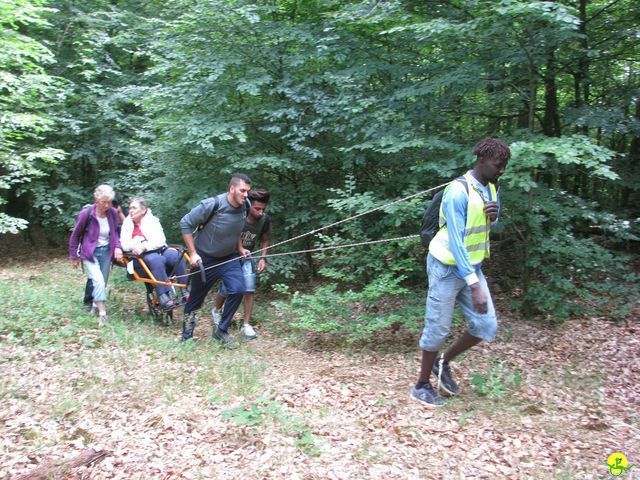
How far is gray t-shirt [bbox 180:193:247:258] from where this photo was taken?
544 cm

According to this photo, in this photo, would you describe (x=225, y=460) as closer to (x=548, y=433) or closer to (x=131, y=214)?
(x=548, y=433)

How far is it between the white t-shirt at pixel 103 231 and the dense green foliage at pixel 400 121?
1671 mm

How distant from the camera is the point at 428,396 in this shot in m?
4.32

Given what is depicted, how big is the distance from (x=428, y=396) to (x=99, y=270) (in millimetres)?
4572

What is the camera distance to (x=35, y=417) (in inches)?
150

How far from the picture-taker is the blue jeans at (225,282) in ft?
18.7

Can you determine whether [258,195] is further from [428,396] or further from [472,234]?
[428,396]

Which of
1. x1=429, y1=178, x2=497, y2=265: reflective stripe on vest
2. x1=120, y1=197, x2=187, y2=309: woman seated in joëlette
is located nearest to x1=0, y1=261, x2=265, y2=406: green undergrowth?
x1=120, y1=197, x2=187, y2=309: woman seated in joëlette

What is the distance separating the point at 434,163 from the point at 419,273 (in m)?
1.69

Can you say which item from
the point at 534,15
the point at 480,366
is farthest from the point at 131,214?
the point at 534,15

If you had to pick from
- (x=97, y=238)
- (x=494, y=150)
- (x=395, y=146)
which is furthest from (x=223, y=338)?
(x=494, y=150)

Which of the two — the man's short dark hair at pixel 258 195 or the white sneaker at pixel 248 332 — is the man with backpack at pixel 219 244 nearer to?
the white sneaker at pixel 248 332

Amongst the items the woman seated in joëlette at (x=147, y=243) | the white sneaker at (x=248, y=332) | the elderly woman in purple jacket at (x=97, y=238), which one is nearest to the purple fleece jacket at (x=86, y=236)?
the elderly woman in purple jacket at (x=97, y=238)

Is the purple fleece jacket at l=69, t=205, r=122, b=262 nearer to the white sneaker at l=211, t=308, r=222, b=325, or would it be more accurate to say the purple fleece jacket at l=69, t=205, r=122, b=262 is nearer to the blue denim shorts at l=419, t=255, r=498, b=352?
the white sneaker at l=211, t=308, r=222, b=325
